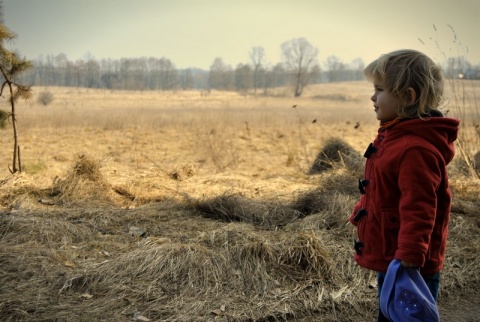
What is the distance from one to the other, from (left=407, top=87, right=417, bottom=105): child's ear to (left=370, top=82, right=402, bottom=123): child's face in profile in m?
0.04

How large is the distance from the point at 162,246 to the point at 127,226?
95cm

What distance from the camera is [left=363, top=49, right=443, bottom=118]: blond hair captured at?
79.1 inches

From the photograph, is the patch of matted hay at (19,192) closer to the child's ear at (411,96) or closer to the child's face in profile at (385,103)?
the child's face in profile at (385,103)

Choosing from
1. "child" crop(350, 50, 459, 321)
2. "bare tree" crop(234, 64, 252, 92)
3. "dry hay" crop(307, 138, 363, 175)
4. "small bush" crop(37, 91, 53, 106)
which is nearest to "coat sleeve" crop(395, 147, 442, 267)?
"child" crop(350, 50, 459, 321)

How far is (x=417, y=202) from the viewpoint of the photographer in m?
1.89

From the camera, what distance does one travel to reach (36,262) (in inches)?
146

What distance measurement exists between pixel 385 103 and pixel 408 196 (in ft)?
1.41

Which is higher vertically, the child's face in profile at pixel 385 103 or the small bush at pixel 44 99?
the child's face in profile at pixel 385 103

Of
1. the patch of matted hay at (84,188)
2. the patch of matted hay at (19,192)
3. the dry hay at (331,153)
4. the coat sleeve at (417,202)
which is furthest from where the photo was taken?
the dry hay at (331,153)

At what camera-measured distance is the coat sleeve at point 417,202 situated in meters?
1.88

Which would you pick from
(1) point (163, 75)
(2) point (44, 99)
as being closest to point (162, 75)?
(1) point (163, 75)

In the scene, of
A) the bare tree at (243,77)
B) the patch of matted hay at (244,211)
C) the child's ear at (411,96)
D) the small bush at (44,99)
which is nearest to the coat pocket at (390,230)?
the child's ear at (411,96)

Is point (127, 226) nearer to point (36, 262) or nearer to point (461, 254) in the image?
point (36, 262)

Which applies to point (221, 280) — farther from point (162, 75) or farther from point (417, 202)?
point (162, 75)
